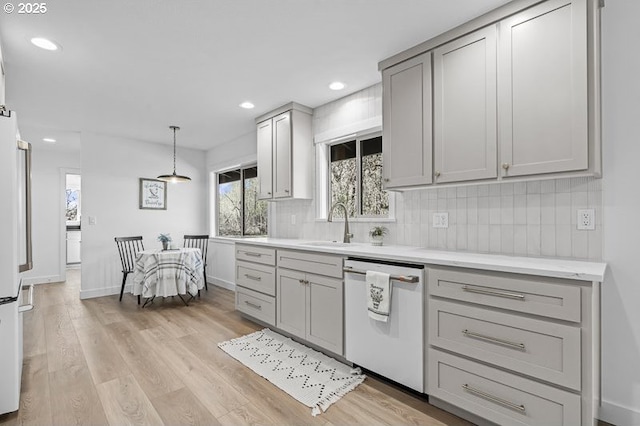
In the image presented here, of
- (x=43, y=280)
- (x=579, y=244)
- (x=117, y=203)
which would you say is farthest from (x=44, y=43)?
(x=43, y=280)

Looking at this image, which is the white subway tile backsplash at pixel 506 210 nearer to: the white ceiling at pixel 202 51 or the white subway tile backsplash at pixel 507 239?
the white subway tile backsplash at pixel 507 239

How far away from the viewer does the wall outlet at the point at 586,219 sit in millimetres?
1879

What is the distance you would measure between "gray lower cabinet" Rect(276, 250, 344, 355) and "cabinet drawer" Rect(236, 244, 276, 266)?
0.47 ft

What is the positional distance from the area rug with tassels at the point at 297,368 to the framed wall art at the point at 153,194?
3352 millimetres

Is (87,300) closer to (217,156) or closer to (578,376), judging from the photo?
(217,156)

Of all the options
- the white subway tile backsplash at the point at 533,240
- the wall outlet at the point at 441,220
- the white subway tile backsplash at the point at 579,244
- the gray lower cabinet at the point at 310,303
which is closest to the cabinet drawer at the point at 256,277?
the gray lower cabinet at the point at 310,303

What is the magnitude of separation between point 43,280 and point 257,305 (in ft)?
16.3

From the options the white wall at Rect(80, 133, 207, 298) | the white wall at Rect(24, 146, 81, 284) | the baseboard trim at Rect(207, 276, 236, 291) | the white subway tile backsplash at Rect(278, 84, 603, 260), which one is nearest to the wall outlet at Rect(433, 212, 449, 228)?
the white subway tile backsplash at Rect(278, 84, 603, 260)

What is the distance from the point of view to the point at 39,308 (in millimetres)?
4195

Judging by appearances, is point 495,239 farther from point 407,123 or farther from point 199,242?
point 199,242

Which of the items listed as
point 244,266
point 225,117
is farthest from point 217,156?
point 244,266

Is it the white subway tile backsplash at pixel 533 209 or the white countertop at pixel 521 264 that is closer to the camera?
the white countertop at pixel 521 264

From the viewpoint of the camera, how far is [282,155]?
146 inches

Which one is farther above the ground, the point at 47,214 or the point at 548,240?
the point at 47,214
